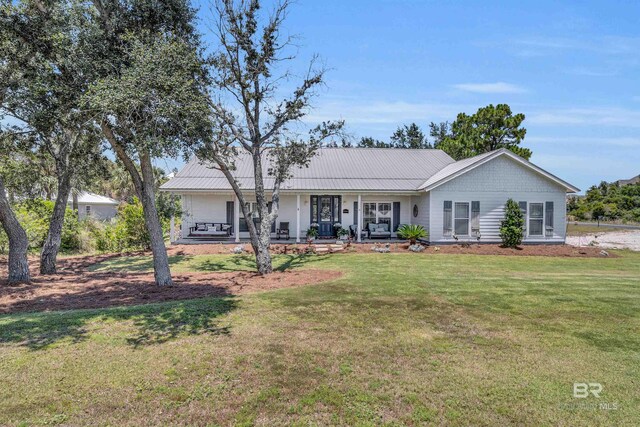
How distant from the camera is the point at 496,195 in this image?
18562 millimetres

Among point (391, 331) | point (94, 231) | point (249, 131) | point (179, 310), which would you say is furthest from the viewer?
point (94, 231)

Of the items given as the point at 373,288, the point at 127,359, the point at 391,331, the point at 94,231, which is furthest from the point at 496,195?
the point at 94,231

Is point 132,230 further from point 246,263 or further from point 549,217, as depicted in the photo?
point 549,217

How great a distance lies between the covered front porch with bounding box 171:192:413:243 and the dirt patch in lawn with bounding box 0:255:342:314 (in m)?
7.80

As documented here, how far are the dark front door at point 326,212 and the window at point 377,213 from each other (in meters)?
1.54

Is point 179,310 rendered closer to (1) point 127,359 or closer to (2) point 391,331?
(1) point 127,359

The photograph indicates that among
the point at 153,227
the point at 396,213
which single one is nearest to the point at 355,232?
the point at 396,213

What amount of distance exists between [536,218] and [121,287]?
Result: 61.2ft

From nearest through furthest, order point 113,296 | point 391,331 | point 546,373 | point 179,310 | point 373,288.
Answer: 1. point 546,373
2. point 391,331
3. point 179,310
4. point 113,296
5. point 373,288

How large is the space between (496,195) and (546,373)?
50.6ft

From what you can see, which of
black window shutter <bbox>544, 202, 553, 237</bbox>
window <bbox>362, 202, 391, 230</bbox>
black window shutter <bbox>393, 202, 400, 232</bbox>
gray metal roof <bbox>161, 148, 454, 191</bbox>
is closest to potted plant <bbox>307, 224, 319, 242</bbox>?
gray metal roof <bbox>161, 148, 454, 191</bbox>

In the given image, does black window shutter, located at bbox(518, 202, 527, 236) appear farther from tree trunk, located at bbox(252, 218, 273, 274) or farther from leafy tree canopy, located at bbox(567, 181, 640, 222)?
leafy tree canopy, located at bbox(567, 181, 640, 222)

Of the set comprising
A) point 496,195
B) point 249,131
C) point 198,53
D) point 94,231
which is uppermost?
point 198,53

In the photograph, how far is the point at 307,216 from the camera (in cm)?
2073
